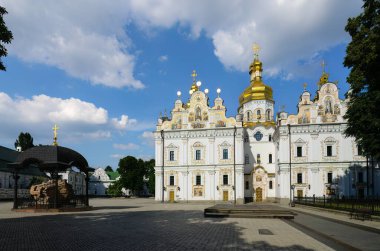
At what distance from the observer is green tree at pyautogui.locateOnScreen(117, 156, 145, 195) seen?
78.2 metres

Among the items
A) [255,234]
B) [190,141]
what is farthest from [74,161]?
[190,141]

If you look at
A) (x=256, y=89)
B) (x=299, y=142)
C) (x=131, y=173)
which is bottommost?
(x=131, y=173)

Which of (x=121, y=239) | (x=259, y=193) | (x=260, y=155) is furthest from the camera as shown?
(x=260, y=155)

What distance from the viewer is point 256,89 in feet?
201

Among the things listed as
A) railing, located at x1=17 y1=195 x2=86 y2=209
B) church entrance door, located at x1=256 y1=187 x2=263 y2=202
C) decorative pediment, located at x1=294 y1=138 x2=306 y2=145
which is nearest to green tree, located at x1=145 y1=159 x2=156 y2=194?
church entrance door, located at x1=256 y1=187 x2=263 y2=202

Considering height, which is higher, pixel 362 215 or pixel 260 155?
pixel 260 155

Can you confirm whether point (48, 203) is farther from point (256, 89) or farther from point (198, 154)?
point (256, 89)

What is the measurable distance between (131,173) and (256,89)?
33425mm

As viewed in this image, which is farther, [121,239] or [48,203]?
[48,203]

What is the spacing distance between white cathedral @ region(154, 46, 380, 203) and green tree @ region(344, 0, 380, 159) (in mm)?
18809

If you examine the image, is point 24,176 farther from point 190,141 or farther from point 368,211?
point 368,211

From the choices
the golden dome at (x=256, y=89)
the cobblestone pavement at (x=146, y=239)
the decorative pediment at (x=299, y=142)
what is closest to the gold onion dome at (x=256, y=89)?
the golden dome at (x=256, y=89)

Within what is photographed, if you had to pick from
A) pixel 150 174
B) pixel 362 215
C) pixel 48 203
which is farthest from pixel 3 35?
Answer: pixel 150 174

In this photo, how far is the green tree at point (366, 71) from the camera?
2321 cm
